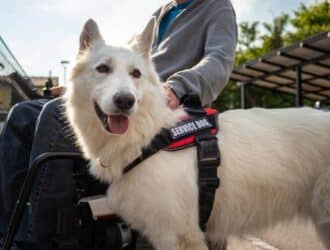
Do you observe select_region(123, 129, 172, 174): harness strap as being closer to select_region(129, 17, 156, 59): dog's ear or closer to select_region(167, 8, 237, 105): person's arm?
select_region(167, 8, 237, 105): person's arm

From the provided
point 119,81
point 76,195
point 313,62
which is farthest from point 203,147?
point 313,62

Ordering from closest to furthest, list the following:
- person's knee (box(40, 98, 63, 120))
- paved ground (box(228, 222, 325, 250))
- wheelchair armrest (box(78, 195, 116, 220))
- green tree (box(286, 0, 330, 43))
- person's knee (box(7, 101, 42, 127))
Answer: wheelchair armrest (box(78, 195, 116, 220)), person's knee (box(40, 98, 63, 120)), person's knee (box(7, 101, 42, 127)), paved ground (box(228, 222, 325, 250)), green tree (box(286, 0, 330, 43))

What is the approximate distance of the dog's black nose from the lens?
2.49 metres

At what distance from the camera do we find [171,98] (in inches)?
118

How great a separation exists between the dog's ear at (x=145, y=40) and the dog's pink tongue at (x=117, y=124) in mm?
568

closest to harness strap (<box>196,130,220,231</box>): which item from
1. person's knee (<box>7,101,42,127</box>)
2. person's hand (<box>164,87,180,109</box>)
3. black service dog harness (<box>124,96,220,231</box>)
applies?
black service dog harness (<box>124,96,220,231</box>)

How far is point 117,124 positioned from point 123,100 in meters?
0.22

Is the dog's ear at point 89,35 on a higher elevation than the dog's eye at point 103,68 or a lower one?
higher

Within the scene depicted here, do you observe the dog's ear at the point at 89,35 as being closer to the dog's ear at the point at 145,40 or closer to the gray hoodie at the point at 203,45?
the dog's ear at the point at 145,40

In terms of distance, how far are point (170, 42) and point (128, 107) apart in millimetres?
1242

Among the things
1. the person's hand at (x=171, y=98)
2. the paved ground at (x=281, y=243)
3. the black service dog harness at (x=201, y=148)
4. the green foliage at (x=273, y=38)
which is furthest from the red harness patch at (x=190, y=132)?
the green foliage at (x=273, y=38)

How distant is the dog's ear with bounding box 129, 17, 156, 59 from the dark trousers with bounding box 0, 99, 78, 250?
2.13 feet

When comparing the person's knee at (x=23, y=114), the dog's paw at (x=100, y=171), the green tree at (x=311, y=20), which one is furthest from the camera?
the green tree at (x=311, y=20)

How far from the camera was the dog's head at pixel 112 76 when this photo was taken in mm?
2559
